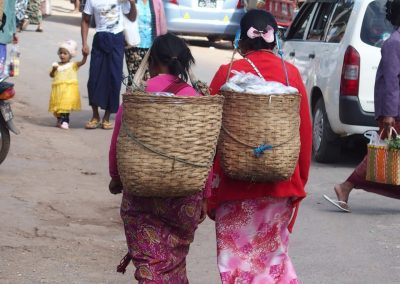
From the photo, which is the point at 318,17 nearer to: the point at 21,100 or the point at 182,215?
the point at 21,100

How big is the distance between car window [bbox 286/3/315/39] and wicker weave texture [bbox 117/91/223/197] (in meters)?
7.71

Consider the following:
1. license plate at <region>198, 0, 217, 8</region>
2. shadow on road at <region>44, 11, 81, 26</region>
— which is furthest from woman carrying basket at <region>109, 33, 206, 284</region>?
shadow on road at <region>44, 11, 81, 26</region>

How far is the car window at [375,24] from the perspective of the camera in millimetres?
10062

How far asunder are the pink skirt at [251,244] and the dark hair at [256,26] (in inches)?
29.8

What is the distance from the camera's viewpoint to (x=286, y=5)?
84.6 feet

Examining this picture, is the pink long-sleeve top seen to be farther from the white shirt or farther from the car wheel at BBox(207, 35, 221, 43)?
the car wheel at BBox(207, 35, 221, 43)

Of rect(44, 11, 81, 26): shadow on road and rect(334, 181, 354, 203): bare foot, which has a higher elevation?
rect(334, 181, 354, 203): bare foot

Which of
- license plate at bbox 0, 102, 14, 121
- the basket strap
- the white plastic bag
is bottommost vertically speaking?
license plate at bbox 0, 102, 14, 121

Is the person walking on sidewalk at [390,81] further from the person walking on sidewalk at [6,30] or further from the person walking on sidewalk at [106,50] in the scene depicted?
the person walking on sidewalk at [106,50]

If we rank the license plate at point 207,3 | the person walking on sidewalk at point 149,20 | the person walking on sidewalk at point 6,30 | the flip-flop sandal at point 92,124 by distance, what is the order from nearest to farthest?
1. the person walking on sidewalk at point 6,30
2. the person walking on sidewalk at point 149,20
3. the flip-flop sandal at point 92,124
4. the license plate at point 207,3

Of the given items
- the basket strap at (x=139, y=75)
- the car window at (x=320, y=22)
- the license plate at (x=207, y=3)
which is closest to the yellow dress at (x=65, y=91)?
the car window at (x=320, y=22)

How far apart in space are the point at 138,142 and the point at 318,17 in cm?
756

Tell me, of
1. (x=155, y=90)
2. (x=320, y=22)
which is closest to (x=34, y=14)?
(x=320, y=22)

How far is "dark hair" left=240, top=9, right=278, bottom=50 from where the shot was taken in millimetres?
5051
